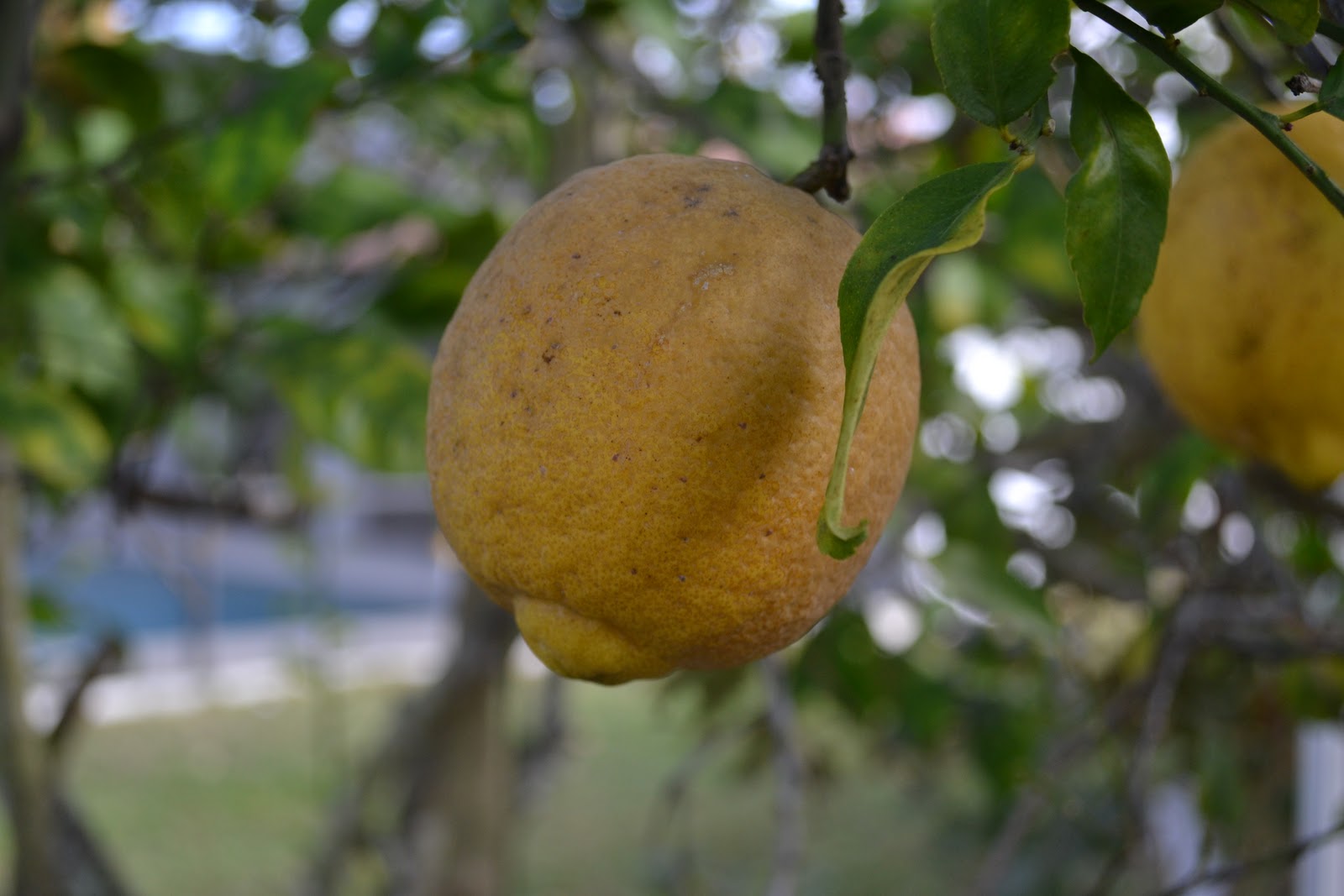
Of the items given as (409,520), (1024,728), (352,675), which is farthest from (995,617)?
(409,520)

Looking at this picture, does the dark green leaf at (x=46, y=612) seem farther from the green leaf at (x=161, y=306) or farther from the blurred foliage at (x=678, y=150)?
the green leaf at (x=161, y=306)

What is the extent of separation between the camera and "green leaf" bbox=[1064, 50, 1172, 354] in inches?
13.9

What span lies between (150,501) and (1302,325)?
1138mm

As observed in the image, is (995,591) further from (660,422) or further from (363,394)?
(660,422)

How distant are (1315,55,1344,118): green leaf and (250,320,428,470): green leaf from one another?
844mm

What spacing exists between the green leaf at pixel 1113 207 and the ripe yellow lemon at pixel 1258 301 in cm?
27

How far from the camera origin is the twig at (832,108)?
1.44 feet

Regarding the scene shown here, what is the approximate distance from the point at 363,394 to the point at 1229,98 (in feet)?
2.85

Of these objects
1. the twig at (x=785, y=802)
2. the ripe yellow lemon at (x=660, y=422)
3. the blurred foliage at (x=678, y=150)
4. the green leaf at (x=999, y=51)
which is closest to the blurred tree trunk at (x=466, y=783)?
the blurred foliage at (x=678, y=150)

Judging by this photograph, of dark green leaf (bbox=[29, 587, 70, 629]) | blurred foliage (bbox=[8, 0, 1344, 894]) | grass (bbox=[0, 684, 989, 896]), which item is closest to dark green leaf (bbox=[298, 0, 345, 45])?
blurred foliage (bbox=[8, 0, 1344, 894])

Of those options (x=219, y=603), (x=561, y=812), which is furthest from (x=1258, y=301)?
(x=219, y=603)

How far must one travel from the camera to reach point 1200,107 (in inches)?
46.9

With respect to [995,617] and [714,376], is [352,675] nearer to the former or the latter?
[995,617]

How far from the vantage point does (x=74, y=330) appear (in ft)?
3.46
